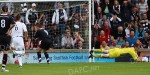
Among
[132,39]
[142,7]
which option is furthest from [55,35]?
[142,7]

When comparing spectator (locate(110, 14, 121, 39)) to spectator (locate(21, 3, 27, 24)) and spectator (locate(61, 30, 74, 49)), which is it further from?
spectator (locate(21, 3, 27, 24))

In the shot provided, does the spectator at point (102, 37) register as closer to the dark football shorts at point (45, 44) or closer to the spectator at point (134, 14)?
the spectator at point (134, 14)

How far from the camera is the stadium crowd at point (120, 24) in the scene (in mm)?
26328

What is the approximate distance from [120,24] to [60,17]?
3240 millimetres

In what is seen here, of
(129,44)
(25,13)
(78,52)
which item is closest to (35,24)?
(25,13)

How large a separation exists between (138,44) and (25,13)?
5654 millimetres

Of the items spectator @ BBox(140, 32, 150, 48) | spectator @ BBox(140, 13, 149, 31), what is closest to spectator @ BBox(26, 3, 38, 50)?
spectator @ BBox(140, 32, 150, 48)

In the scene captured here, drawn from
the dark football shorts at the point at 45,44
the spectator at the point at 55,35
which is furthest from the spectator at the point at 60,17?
the dark football shorts at the point at 45,44

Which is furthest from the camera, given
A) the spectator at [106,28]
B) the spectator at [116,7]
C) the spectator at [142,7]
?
the spectator at [142,7]

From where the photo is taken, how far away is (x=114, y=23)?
27.4 metres

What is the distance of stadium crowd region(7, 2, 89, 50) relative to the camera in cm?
2611

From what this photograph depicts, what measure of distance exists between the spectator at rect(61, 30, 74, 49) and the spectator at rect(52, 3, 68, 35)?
377mm

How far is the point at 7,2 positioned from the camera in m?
25.8

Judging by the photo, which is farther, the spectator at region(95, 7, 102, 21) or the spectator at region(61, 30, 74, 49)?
the spectator at region(95, 7, 102, 21)
